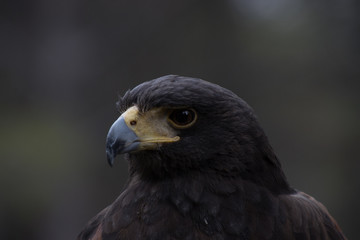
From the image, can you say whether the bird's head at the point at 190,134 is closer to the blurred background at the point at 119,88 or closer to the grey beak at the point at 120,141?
the grey beak at the point at 120,141

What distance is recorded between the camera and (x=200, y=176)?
2316 millimetres

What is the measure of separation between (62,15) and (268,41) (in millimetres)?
3051

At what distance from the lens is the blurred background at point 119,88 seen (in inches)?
234

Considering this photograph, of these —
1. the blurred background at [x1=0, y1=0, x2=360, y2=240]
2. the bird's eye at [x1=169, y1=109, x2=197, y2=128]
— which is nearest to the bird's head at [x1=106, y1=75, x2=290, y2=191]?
the bird's eye at [x1=169, y1=109, x2=197, y2=128]

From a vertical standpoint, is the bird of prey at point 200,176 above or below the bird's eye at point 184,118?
below

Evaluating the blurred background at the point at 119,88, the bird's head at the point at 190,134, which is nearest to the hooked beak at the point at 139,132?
the bird's head at the point at 190,134

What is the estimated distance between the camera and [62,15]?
612 cm

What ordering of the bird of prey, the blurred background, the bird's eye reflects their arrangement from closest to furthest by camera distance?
the bird of prey, the bird's eye, the blurred background

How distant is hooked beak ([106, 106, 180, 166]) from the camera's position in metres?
2.30

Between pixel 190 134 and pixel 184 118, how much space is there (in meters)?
0.08

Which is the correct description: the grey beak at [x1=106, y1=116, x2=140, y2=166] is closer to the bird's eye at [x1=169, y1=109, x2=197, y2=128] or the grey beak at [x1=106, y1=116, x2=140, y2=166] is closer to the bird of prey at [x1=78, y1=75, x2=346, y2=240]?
the bird of prey at [x1=78, y1=75, x2=346, y2=240]

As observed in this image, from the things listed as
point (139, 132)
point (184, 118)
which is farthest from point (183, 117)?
point (139, 132)

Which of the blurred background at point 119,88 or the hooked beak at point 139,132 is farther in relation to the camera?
the blurred background at point 119,88

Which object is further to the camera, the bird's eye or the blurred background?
the blurred background
